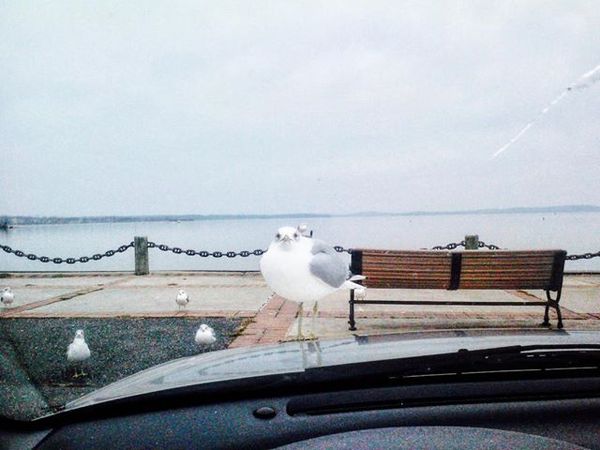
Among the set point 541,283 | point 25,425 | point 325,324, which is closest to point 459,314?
point 541,283

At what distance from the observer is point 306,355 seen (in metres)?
1.94

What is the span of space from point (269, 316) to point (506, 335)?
16.1 ft

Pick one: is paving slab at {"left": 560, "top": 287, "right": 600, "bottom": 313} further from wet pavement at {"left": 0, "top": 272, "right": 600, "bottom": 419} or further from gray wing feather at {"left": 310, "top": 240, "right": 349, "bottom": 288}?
gray wing feather at {"left": 310, "top": 240, "right": 349, "bottom": 288}

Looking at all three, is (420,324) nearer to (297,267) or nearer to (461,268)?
(461,268)

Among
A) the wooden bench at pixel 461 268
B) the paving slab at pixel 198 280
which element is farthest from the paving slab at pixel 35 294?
the wooden bench at pixel 461 268

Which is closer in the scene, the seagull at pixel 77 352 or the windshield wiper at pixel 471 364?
the windshield wiper at pixel 471 364

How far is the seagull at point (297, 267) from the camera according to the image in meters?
2.97

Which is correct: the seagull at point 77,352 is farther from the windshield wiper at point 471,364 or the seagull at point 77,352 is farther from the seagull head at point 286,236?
the windshield wiper at point 471,364

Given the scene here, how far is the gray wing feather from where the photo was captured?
3.04 metres

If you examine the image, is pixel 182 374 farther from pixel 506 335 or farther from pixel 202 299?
pixel 202 299

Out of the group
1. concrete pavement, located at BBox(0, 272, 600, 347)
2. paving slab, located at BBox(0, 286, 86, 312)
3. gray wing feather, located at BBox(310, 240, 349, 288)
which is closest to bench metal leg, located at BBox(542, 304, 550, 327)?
concrete pavement, located at BBox(0, 272, 600, 347)

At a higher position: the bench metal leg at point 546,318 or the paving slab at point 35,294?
the bench metal leg at point 546,318

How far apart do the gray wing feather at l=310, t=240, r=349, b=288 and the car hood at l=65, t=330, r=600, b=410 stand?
0.80 metres

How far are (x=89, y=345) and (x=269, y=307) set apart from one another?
2709 mm
